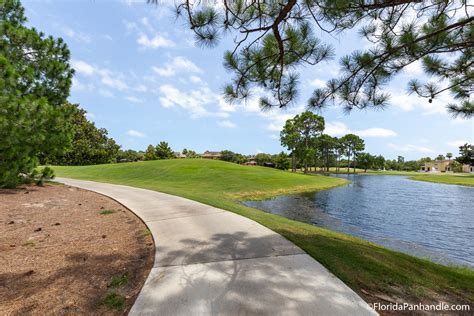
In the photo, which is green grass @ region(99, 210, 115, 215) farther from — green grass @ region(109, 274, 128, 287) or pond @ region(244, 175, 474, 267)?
pond @ region(244, 175, 474, 267)

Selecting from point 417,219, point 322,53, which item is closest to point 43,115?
point 322,53

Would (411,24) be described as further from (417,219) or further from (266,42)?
(417,219)

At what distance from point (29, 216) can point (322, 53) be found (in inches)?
313

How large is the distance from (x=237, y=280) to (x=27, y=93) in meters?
10.8

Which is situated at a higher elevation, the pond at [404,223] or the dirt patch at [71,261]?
the dirt patch at [71,261]

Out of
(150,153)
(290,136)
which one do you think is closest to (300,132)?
(290,136)

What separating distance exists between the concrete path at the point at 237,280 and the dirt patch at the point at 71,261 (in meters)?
0.32

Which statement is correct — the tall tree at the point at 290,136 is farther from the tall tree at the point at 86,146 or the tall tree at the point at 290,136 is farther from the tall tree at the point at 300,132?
the tall tree at the point at 86,146

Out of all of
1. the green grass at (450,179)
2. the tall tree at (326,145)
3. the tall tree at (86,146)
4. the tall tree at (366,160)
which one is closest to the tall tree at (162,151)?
the tall tree at (86,146)

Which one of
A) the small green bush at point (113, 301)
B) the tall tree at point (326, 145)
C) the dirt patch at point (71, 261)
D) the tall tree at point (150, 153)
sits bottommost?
the dirt patch at point (71, 261)

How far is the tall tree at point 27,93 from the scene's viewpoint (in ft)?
19.9

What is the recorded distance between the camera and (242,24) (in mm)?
3918

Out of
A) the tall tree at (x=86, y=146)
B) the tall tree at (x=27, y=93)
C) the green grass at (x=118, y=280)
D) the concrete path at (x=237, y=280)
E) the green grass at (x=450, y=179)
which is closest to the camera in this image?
the concrete path at (x=237, y=280)

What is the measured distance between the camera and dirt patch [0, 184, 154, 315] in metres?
2.50
